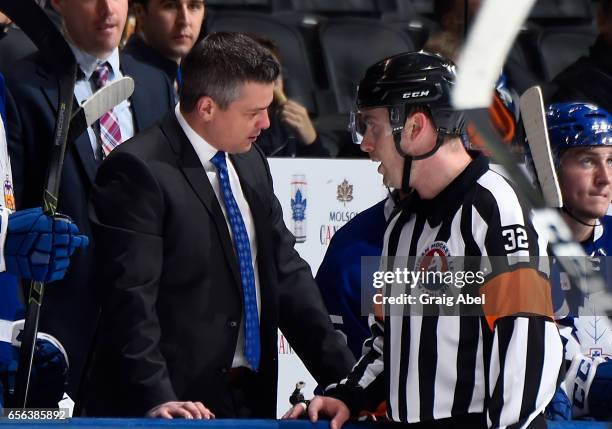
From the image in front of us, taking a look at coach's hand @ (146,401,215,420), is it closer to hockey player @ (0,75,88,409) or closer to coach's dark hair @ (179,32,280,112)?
hockey player @ (0,75,88,409)

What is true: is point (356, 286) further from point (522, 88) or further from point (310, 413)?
point (522, 88)

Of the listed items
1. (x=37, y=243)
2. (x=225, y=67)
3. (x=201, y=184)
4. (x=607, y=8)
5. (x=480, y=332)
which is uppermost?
(x=607, y=8)

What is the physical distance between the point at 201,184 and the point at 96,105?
259 millimetres

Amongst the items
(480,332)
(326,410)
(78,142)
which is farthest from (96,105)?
(480,332)

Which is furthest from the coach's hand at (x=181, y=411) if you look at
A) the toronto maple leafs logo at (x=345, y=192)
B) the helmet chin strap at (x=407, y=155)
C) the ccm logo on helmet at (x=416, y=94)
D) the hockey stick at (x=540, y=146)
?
the toronto maple leafs logo at (x=345, y=192)

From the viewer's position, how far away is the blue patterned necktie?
220cm

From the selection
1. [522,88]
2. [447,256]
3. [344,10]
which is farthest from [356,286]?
[344,10]

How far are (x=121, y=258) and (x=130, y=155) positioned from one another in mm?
210

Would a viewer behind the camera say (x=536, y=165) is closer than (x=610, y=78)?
Yes

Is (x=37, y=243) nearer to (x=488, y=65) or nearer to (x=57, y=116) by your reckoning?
(x=57, y=116)

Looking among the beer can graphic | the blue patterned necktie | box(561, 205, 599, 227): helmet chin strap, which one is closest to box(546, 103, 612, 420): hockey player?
box(561, 205, 599, 227): helmet chin strap

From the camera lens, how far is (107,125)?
8.57 ft

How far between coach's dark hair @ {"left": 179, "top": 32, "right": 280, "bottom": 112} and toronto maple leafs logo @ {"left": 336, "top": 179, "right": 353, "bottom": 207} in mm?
819

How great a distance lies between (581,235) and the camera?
8.12 ft
